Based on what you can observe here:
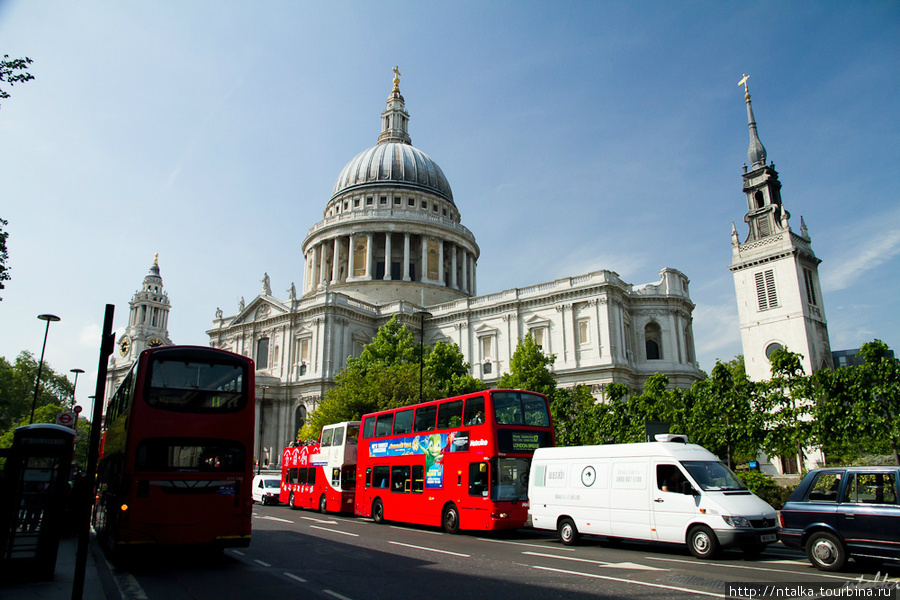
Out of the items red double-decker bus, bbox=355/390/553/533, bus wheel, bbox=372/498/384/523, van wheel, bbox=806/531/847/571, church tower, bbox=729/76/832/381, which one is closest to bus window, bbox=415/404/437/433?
red double-decker bus, bbox=355/390/553/533

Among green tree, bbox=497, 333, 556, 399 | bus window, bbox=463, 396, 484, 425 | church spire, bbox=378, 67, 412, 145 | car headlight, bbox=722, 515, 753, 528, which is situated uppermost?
church spire, bbox=378, 67, 412, 145

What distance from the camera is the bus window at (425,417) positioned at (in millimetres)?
20578

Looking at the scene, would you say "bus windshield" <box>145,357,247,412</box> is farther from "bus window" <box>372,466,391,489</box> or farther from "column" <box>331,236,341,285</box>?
"column" <box>331,236,341,285</box>

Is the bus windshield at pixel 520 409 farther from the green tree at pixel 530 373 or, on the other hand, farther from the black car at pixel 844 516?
the green tree at pixel 530 373

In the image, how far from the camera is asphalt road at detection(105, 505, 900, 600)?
968 cm

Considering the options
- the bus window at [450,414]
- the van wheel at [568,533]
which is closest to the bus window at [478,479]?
the bus window at [450,414]

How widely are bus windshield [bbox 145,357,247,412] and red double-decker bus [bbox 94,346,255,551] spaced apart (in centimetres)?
2

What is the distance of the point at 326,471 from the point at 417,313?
26939 millimetres

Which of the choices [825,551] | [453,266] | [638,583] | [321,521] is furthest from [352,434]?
[453,266]

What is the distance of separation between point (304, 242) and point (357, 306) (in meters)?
21.7

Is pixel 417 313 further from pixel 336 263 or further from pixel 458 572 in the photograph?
pixel 458 572

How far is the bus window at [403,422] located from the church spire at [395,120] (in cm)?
6784

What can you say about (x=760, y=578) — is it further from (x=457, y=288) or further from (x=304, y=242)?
(x=304, y=242)

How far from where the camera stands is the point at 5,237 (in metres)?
14.1
